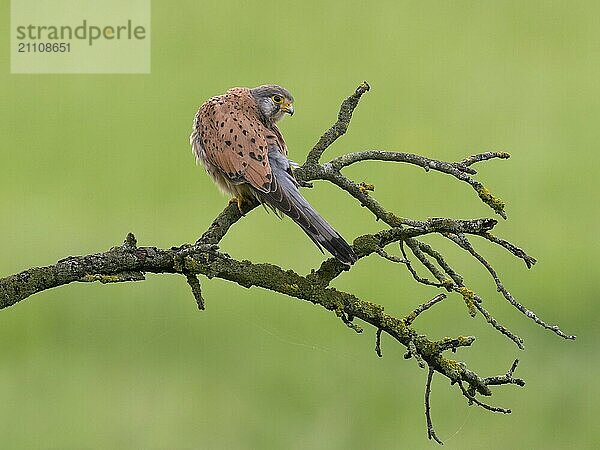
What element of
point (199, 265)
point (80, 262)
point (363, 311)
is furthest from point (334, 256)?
point (80, 262)

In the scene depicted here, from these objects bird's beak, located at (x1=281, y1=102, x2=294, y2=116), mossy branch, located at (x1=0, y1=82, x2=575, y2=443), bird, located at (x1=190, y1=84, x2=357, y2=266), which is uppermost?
bird's beak, located at (x1=281, y1=102, x2=294, y2=116)

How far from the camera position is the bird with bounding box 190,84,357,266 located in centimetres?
326

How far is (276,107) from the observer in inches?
152

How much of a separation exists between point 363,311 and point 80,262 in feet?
2.56

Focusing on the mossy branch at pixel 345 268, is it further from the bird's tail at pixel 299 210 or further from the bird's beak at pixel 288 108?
the bird's beak at pixel 288 108

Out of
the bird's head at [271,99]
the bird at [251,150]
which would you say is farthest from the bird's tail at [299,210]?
the bird's head at [271,99]

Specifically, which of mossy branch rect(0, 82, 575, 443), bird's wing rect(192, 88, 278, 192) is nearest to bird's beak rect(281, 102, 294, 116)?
bird's wing rect(192, 88, 278, 192)

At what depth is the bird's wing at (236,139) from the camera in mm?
3423

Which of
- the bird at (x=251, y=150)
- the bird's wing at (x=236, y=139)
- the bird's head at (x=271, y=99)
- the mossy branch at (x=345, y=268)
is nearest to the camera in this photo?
the mossy branch at (x=345, y=268)

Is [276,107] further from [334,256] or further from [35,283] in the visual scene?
[35,283]

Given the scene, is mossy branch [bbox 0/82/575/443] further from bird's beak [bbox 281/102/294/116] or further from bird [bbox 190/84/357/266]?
bird's beak [bbox 281/102/294/116]

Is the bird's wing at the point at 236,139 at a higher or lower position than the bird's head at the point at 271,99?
lower

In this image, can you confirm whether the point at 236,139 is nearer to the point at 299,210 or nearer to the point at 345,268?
the point at 299,210

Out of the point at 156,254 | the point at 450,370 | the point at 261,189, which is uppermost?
the point at 261,189
